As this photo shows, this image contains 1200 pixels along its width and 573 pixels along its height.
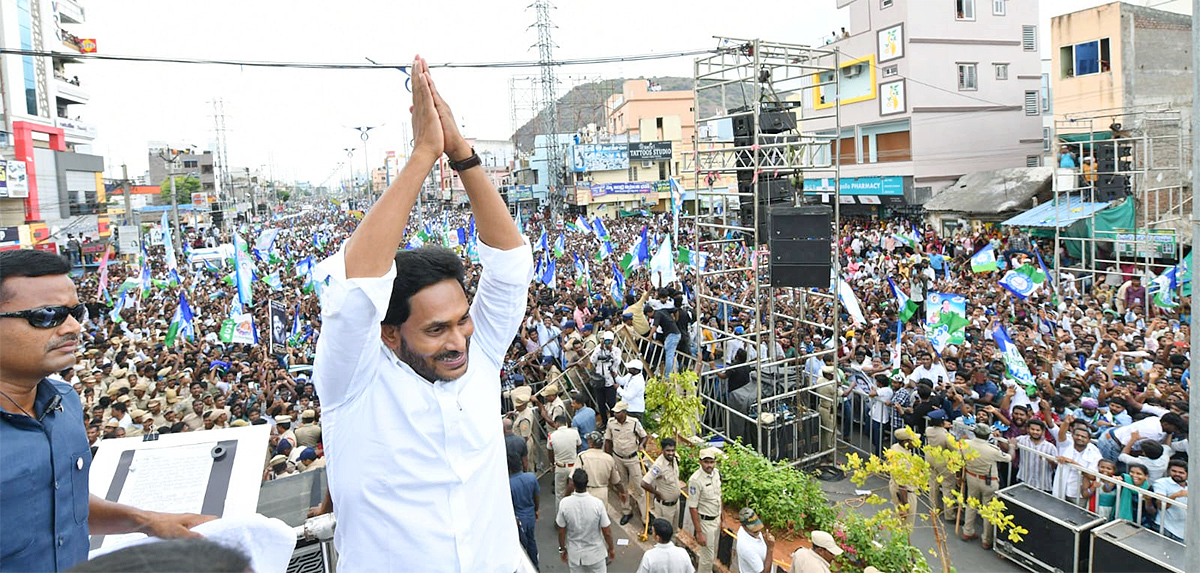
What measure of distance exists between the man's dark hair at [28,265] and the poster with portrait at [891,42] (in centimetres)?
3396

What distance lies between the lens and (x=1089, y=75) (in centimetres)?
2303

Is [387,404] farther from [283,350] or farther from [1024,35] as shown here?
[1024,35]

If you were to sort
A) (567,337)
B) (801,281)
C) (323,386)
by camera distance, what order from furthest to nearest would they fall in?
(567,337) < (801,281) < (323,386)

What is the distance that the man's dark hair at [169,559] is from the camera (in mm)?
935

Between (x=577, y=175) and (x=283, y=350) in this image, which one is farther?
(x=577, y=175)

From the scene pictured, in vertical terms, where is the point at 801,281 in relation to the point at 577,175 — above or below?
below

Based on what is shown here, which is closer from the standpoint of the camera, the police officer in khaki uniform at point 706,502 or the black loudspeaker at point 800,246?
the police officer in khaki uniform at point 706,502

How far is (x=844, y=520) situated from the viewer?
6.66 metres

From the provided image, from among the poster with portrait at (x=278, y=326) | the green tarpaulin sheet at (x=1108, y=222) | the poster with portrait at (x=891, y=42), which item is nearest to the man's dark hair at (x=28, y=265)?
the poster with portrait at (x=278, y=326)

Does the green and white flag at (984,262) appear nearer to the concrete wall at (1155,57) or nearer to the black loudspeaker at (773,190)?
the black loudspeaker at (773,190)

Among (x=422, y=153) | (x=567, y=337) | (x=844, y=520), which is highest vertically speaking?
(x=422, y=153)

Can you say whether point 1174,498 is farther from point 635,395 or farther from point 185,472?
point 185,472

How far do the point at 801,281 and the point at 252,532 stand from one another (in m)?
8.11

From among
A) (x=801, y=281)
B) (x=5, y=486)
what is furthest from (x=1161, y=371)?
(x=5, y=486)
